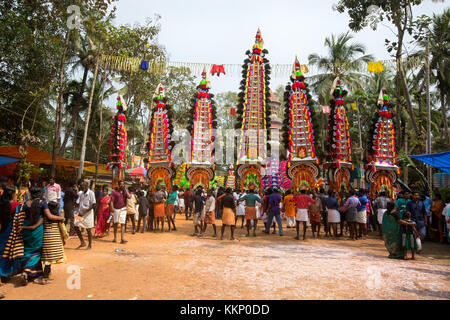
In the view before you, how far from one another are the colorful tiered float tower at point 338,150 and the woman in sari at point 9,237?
13.2 meters

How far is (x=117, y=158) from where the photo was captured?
17844mm

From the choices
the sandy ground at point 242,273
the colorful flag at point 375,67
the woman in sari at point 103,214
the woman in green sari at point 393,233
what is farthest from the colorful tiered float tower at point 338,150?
the woman in sari at point 103,214

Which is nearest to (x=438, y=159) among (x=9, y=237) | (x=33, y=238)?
(x=33, y=238)

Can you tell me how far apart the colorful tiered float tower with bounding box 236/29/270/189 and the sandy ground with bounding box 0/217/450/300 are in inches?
296

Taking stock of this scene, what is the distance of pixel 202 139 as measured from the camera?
17.2m

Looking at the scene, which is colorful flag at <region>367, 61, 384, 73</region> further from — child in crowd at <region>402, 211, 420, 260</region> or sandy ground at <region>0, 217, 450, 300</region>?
child in crowd at <region>402, 211, 420, 260</region>

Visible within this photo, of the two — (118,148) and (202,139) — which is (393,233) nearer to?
(202,139)

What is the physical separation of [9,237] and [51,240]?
2.00 ft

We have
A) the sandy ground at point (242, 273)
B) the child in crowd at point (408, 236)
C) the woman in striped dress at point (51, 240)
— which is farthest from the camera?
the child in crowd at point (408, 236)

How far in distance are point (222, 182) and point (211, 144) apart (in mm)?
8601

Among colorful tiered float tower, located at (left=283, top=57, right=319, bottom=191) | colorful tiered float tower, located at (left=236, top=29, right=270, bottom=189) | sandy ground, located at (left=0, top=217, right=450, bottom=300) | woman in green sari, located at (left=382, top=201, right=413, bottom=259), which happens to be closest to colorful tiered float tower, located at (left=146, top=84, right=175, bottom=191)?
colorful tiered float tower, located at (left=236, top=29, right=270, bottom=189)

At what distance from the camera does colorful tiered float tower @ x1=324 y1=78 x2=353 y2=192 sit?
15.5 metres

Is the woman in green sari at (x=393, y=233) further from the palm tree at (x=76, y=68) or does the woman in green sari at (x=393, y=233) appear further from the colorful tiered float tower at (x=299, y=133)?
the palm tree at (x=76, y=68)

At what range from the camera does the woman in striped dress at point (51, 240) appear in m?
5.27
